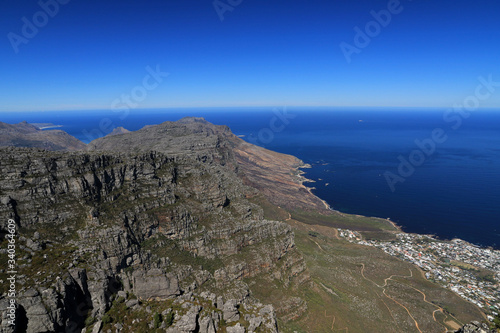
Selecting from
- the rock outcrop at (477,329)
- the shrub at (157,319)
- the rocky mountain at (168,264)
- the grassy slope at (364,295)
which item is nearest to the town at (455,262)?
the grassy slope at (364,295)

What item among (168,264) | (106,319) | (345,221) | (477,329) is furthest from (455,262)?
(106,319)

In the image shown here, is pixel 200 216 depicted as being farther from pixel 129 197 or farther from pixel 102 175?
pixel 102 175

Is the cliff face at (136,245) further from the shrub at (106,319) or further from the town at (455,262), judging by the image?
the town at (455,262)

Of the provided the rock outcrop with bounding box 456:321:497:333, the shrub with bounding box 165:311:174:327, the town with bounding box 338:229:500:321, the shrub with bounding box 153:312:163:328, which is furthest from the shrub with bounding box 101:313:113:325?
the town with bounding box 338:229:500:321

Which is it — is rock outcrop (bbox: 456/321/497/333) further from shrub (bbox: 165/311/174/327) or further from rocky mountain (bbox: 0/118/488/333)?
shrub (bbox: 165/311/174/327)

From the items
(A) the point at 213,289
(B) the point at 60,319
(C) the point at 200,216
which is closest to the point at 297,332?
(A) the point at 213,289
